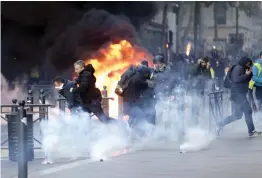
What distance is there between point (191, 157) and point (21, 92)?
579 inches

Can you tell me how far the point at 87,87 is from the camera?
37.8 feet

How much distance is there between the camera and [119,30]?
2512cm

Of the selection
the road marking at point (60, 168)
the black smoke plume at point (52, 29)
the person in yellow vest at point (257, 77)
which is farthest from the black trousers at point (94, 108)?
the black smoke plume at point (52, 29)

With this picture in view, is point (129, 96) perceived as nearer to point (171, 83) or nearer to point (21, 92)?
point (171, 83)

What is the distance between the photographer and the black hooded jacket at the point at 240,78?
1327cm

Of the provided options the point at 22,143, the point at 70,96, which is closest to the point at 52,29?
the point at 70,96

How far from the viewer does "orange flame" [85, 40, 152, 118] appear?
20.3 meters

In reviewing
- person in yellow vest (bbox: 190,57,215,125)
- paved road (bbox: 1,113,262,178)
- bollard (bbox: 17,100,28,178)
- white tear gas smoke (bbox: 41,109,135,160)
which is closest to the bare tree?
person in yellow vest (bbox: 190,57,215,125)

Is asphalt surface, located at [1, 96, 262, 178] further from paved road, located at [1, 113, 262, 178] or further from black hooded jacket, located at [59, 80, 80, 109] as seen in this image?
black hooded jacket, located at [59, 80, 80, 109]

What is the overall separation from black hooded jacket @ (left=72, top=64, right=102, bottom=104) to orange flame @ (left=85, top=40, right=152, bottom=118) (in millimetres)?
7746

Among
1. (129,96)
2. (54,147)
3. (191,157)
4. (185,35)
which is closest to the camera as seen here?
(191,157)

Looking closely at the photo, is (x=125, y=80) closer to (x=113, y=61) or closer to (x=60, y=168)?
(x=60, y=168)

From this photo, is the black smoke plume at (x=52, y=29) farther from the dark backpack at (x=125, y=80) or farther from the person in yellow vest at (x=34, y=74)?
the dark backpack at (x=125, y=80)

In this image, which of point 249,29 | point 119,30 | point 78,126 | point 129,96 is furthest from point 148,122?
point 249,29
